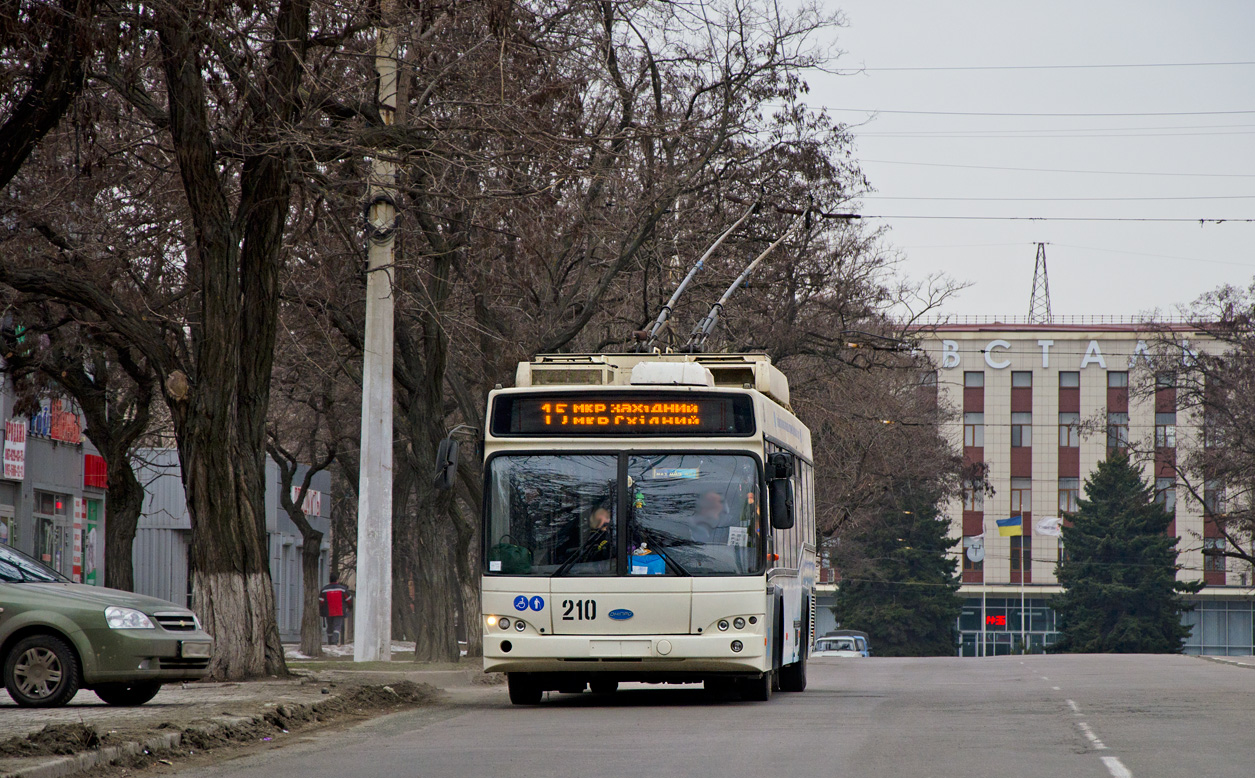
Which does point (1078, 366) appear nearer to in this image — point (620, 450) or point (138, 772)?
point (620, 450)

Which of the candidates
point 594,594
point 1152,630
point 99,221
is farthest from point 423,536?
point 1152,630

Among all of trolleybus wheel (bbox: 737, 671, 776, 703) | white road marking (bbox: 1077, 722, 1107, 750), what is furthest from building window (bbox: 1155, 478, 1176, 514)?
white road marking (bbox: 1077, 722, 1107, 750)

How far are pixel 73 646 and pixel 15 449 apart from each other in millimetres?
24851

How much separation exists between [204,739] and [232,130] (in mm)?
7802

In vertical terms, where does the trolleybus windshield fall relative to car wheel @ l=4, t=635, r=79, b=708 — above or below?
above

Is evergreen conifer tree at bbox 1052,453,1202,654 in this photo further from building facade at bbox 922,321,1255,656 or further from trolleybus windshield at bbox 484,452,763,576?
trolleybus windshield at bbox 484,452,763,576

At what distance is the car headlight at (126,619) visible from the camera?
14.3m

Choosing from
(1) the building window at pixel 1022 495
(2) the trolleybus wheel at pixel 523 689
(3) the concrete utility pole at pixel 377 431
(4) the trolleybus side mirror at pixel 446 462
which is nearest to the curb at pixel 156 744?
(4) the trolleybus side mirror at pixel 446 462

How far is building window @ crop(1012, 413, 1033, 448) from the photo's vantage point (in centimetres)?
9269

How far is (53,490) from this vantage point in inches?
1617

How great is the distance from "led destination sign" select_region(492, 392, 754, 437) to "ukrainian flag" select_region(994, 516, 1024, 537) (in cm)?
6916

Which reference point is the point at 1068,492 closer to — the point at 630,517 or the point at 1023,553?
the point at 1023,553

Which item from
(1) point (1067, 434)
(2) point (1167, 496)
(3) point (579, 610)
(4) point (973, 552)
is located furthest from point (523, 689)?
(1) point (1067, 434)

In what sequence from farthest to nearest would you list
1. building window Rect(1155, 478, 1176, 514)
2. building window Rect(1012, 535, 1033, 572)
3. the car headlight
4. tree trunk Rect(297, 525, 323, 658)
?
building window Rect(1012, 535, 1033, 572) < building window Rect(1155, 478, 1176, 514) < tree trunk Rect(297, 525, 323, 658) < the car headlight
